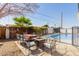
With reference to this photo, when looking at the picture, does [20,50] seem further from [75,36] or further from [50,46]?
[75,36]

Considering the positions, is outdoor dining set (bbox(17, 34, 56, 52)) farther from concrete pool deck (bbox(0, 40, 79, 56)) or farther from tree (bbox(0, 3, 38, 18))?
tree (bbox(0, 3, 38, 18))

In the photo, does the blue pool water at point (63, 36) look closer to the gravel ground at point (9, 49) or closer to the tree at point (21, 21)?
the tree at point (21, 21)

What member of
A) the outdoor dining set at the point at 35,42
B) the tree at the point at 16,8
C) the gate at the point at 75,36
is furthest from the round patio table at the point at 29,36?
the gate at the point at 75,36

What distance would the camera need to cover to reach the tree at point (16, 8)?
1622 millimetres

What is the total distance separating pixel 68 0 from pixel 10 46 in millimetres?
735

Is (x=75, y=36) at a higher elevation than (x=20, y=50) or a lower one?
higher

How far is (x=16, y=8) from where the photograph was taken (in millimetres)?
1632

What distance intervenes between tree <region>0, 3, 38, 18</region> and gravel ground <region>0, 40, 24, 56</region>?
28 centimetres

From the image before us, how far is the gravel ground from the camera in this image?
161cm

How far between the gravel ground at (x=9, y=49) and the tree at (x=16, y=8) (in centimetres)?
28

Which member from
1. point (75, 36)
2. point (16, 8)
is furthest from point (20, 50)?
point (75, 36)

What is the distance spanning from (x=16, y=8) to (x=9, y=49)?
42cm

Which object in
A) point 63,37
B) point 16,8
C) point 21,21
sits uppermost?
point 16,8

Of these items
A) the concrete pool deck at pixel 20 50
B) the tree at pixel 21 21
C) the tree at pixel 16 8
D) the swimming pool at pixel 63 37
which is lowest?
the concrete pool deck at pixel 20 50
